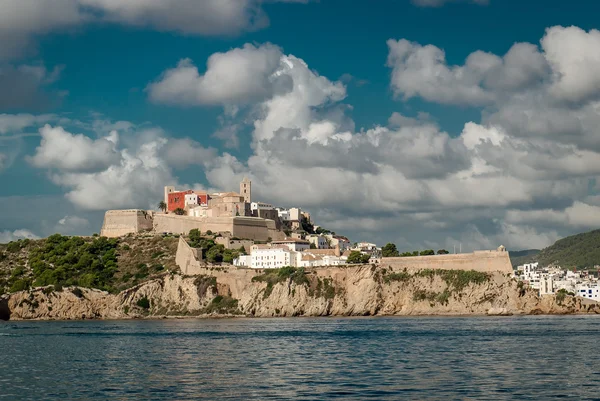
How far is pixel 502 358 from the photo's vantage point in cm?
3547

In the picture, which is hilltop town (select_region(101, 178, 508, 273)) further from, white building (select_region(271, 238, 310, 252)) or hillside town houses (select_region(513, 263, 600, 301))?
hillside town houses (select_region(513, 263, 600, 301))

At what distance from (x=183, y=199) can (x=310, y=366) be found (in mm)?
→ 83546

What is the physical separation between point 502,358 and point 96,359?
17333mm

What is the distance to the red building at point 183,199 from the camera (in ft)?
373

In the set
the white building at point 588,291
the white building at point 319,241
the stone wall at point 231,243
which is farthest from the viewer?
the white building at point 319,241

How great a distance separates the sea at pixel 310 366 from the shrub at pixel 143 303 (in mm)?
32643

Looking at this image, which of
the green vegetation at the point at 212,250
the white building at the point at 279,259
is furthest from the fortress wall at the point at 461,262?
the green vegetation at the point at 212,250

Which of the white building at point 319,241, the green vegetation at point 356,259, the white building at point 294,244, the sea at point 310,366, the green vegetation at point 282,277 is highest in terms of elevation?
the white building at point 319,241

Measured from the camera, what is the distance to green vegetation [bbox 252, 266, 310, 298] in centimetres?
8681

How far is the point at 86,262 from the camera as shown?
A: 98.2 meters

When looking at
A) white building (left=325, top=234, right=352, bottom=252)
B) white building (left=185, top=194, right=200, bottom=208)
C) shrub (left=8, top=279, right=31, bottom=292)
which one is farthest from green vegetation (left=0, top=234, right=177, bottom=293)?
white building (left=325, top=234, right=352, bottom=252)

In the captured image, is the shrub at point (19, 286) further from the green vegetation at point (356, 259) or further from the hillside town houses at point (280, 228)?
the green vegetation at point (356, 259)

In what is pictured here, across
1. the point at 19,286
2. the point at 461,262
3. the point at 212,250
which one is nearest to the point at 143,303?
the point at 212,250

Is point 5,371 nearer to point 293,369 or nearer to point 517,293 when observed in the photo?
point 293,369
